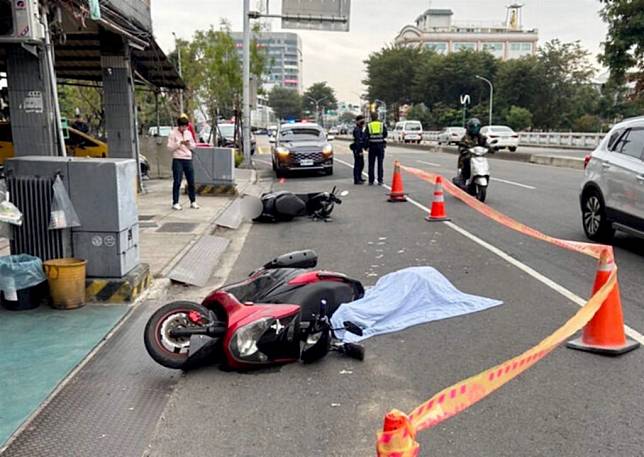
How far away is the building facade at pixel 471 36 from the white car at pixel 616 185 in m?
119

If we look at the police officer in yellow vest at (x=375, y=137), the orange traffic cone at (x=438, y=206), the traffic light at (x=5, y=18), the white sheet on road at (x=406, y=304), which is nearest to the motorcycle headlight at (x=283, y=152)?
the police officer in yellow vest at (x=375, y=137)

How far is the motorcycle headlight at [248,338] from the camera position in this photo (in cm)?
439

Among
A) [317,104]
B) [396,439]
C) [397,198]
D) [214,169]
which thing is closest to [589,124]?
[397,198]

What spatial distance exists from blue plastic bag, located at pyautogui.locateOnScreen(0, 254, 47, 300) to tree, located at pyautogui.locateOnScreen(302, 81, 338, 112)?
468ft

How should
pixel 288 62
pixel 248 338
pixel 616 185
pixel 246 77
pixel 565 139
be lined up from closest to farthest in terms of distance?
1. pixel 248 338
2. pixel 616 185
3. pixel 246 77
4. pixel 565 139
5. pixel 288 62

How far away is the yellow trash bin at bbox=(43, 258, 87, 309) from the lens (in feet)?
19.2

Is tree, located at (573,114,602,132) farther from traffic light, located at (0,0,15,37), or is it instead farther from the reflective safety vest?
traffic light, located at (0,0,15,37)

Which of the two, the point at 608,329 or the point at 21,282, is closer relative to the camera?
the point at 608,329

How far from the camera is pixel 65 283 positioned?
588 centimetres

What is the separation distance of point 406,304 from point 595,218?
14.9 ft

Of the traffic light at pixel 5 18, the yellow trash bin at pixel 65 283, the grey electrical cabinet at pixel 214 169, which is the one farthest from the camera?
the grey electrical cabinet at pixel 214 169

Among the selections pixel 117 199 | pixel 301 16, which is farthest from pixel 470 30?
pixel 117 199

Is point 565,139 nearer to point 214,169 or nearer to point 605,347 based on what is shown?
point 214,169

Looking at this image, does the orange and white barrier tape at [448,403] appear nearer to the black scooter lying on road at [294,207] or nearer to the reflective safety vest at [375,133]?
the black scooter lying on road at [294,207]
